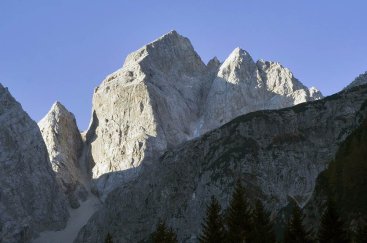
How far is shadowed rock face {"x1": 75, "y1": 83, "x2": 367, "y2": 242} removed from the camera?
150 m

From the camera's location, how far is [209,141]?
171 metres

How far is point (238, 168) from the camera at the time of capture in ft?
505

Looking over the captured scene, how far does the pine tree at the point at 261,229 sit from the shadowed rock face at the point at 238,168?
7814 centimetres

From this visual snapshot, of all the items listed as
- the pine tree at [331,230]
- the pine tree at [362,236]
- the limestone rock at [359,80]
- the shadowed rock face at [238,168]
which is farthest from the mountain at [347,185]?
the limestone rock at [359,80]

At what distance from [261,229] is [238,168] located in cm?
9284

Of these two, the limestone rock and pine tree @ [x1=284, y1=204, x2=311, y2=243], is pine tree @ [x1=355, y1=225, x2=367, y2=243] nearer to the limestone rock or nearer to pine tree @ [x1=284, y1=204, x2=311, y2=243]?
pine tree @ [x1=284, y1=204, x2=311, y2=243]

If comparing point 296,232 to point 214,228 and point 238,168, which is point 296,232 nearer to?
point 214,228

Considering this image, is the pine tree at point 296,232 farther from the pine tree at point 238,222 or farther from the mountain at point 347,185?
the mountain at point 347,185

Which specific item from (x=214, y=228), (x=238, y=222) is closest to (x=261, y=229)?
(x=238, y=222)

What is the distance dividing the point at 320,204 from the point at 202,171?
274 feet

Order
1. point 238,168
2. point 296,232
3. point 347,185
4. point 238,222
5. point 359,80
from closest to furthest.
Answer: point 296,232 → point 238,222 → point 347,185 → point 238,168 → point 359,80

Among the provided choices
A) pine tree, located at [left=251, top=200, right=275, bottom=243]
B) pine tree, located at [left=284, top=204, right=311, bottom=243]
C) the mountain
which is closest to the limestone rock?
the mountain

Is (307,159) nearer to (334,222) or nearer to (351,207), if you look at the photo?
(351,207)

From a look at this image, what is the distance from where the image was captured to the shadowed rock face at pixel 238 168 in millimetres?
149500
